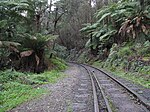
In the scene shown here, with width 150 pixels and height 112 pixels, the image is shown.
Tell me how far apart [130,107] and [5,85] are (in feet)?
17.5

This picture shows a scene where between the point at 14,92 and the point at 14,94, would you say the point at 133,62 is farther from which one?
the point at 14,94

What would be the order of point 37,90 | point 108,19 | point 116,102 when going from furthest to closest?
point 108,19
point 37,90
point 116,102

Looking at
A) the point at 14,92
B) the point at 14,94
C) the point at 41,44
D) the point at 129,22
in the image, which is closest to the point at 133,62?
the point at 129,22

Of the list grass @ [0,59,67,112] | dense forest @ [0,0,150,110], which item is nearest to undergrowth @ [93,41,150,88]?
dense forest @ [0,0,150,110]

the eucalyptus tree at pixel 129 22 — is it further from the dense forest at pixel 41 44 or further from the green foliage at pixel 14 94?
the green foliage at pixel 14 94

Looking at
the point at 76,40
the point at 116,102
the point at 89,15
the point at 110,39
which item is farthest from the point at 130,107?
the point at 76,40

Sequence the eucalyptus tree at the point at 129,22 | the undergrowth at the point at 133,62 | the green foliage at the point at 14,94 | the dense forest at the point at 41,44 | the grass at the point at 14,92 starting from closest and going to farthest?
the green foliage at the point at 14,94 < the grass at the point at 14,92 < the dense forest at the point at 41,44 < the undergrowth at the point at 133,62 < the eucalyptus tree at the point at 129,22

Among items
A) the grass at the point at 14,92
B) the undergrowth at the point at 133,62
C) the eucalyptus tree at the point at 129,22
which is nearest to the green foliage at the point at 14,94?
the grass at the point at 14,92

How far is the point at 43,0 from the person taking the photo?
22641mm

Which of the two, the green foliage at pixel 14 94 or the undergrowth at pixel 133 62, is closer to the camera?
the green foliage at pixel 14 94

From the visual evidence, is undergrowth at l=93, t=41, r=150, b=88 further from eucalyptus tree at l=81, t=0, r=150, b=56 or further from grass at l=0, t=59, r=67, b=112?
grass at l=0, t=59, r=67, b=112

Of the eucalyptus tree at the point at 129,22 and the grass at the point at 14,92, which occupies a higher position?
the eucalyptus tree at the point at 129,22

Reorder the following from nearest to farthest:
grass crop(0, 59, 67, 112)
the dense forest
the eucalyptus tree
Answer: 1. grass crop(0, 59, 67, 112)
2. the dense forest
3. the eucalyptus tree

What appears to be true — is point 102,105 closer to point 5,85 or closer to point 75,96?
point 75,96
